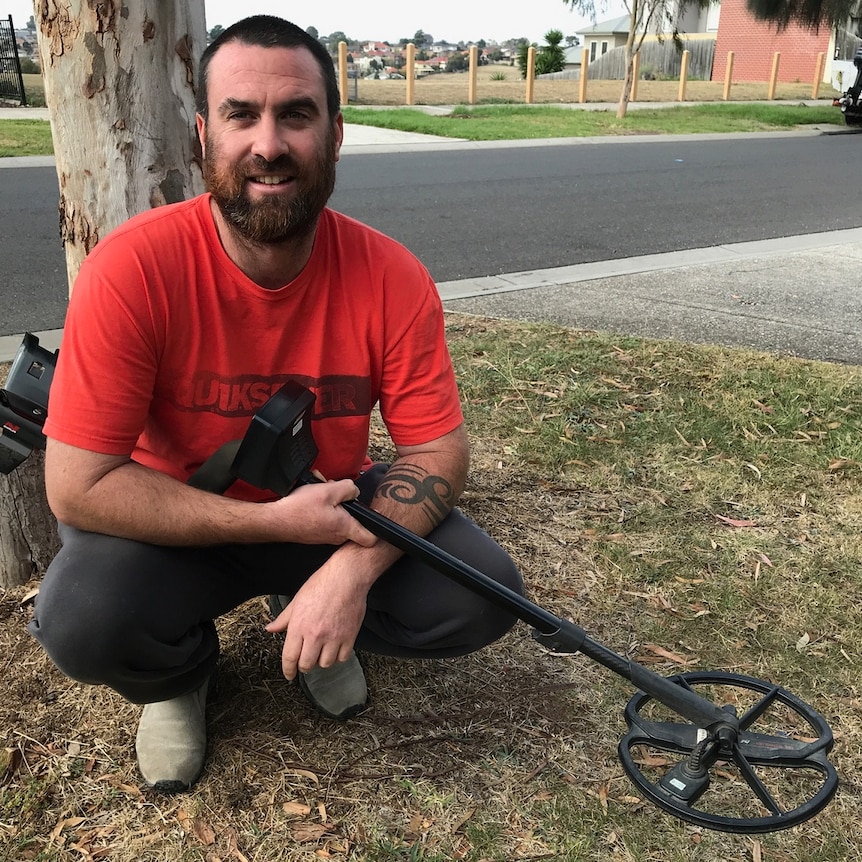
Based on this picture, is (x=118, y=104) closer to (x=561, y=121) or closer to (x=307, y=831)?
(x=307, y=831)

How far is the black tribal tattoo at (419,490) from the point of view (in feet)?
6.89

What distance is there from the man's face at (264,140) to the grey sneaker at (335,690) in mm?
1083

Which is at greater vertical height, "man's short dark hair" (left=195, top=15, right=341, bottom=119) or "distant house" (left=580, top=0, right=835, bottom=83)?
"distant house" (left=580, top=0, right=835, bottom=83)

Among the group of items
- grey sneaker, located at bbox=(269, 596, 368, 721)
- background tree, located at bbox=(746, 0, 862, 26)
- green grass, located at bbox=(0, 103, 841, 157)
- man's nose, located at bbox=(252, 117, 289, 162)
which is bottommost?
grey sneaker, located at bbox=(269, 596, 368, 721)

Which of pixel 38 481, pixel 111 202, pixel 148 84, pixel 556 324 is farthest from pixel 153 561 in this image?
pixel 556 324

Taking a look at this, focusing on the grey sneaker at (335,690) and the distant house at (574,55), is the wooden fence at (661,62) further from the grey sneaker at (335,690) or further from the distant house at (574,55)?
the grey sneaker at (335,690)

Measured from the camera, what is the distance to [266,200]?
6.45ft

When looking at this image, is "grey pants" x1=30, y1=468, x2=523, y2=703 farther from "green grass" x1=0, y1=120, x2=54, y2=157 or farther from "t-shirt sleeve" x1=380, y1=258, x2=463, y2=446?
"green grass" x1=0, y1=120, x2=54, y2=157

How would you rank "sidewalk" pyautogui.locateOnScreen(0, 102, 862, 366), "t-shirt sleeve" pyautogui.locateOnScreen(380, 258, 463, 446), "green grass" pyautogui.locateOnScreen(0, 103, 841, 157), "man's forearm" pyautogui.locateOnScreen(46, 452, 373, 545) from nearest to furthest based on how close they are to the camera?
"man's forearm" pyautogui.locateOnScreen(46, 452, 373, 545), "t-shirt sleeve" pyautogui.locateOnScreen(380, 258, 463, 446), "sidewalk" pyautogui.locateOnScreen(0, 102, 862, 366), "green grass" pyautogui.locateOnScreen(0, 103, 841, 157)

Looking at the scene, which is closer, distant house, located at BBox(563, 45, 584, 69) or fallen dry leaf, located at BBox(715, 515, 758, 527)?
fallen dry leaf, located at BBox(715, 515, 758, 527)

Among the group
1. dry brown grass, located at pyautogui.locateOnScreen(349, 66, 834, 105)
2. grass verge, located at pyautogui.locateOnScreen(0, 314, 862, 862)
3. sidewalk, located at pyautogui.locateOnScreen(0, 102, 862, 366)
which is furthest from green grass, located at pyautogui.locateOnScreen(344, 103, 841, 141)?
grass verge, located at pyautogui.locateOnScreen(0, 314, 862, 862)

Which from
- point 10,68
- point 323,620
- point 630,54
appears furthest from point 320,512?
point 630,54

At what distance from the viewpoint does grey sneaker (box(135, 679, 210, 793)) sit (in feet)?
6.81

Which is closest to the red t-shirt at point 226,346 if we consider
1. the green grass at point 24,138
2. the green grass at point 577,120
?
the green grass at point 24,138
